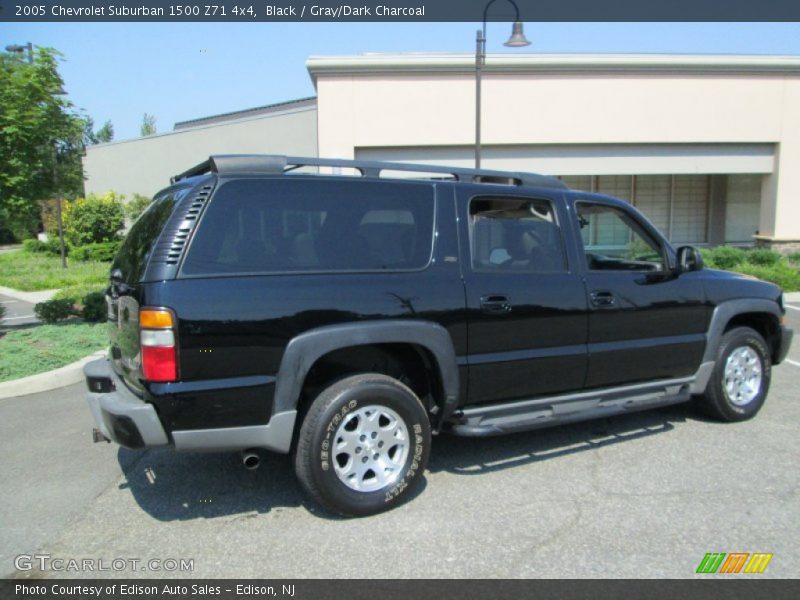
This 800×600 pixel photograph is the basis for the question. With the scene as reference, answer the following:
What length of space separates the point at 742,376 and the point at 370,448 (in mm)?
3451

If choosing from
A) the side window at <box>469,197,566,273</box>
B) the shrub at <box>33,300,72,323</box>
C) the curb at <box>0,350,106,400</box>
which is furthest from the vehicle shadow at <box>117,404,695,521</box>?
the shrub at <box>33,300,72,323</box>

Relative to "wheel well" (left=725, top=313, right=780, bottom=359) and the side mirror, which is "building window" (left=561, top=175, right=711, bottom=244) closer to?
"wheel well" (left=725, top=313, right=780, bottom=359)

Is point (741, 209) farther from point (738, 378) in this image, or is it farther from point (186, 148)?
point (186, 148)

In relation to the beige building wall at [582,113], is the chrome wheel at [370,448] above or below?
below

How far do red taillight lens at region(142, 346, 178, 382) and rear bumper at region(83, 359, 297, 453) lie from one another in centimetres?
18

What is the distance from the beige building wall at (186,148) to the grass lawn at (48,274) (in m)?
5.36

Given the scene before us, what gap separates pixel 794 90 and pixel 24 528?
20.2 meters

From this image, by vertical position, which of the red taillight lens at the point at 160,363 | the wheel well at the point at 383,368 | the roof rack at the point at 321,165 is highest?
the roof rack at the point at 321,165

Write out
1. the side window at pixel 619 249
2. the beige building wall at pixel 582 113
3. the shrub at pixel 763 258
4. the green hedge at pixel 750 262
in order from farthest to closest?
the beige building wall at pixel 582 113, the shrub at pixel 763 258, the green hedge at pixel 750 262, the side window at pixel 619 249

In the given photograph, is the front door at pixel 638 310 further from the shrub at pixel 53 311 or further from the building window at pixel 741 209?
the building window at pixel 741 209

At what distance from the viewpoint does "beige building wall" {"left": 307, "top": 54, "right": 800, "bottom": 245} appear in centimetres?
1595

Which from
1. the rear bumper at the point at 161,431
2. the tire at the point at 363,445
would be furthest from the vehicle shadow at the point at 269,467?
the rear bumper at the point at 161,431

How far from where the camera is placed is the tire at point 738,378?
16.9 ft
